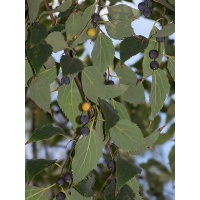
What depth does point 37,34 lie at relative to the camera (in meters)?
0.45

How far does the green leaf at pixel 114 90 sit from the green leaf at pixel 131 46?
0.08 feet

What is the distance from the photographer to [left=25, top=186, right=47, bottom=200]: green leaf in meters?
0.48

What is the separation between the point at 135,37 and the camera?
18.4 inches

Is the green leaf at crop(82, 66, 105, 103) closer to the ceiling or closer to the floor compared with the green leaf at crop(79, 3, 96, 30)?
closer to the floor

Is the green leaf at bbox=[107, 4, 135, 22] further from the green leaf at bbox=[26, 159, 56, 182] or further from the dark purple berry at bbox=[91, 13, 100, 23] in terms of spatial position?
the green leaf at bbox=[26, 159, 56, 182]

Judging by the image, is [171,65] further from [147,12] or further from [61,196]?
[61,196]

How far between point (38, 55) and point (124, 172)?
0.13m

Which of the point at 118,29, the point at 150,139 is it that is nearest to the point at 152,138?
the point at 150,139

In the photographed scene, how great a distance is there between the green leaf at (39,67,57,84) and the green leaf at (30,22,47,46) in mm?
57

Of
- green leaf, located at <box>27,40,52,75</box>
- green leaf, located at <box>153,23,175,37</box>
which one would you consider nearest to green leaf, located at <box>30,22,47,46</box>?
green leaf, located at <box>27,40,52,75</box>
